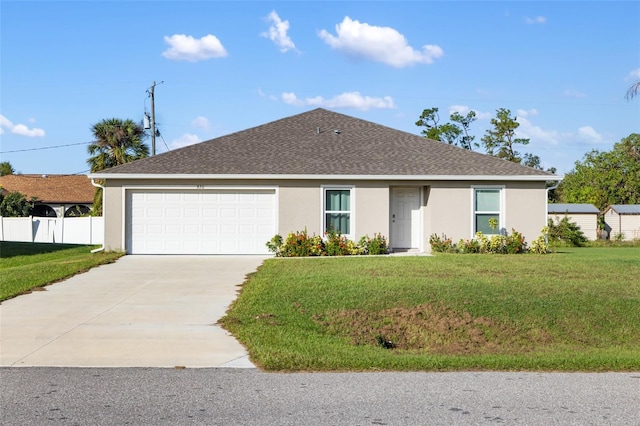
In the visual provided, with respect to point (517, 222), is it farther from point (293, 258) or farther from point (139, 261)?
point (139, 261)

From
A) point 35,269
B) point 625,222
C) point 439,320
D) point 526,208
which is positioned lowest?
point 439,320

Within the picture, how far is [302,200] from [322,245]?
1.61 m

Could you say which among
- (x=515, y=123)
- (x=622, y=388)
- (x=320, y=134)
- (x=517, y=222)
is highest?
(x=515, y=123)

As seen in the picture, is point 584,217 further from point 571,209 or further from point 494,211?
point 494,211

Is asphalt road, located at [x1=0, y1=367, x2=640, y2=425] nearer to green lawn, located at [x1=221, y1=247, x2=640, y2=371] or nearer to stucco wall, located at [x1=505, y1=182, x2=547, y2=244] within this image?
green lawn, located at [x1=221, y1=247, x2=640, y2=371]

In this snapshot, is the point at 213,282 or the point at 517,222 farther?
the point at 517,222

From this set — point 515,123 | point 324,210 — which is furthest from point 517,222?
point 515,123

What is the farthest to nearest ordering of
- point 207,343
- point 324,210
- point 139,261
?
1. point 324,210
2. point 139,261
3. point 207,343

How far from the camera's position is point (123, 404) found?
6.30m

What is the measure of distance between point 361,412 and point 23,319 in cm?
710

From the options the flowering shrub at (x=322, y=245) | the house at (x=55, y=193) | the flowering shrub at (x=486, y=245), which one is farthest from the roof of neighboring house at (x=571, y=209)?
the house at (x=55, y=193)

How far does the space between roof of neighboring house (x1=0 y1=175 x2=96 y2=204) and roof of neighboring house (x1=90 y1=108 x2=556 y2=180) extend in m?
25.6

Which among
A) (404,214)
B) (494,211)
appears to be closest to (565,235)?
(494,211)

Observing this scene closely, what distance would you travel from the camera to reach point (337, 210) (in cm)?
2148
